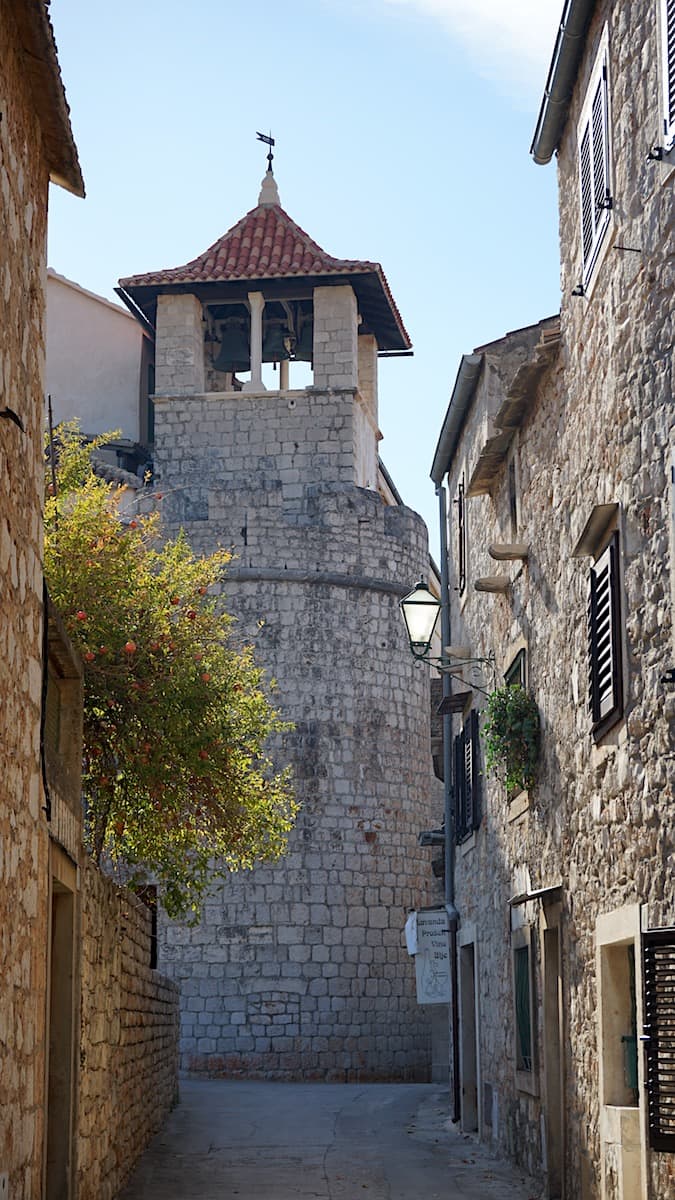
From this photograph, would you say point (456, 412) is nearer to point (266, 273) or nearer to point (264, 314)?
point (266, 273)

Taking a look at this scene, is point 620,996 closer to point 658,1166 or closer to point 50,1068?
point 658,1166

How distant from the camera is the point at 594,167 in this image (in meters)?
9.84

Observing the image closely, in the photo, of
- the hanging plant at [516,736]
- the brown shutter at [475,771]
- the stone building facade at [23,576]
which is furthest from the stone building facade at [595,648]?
the stone building facade at [23,576]

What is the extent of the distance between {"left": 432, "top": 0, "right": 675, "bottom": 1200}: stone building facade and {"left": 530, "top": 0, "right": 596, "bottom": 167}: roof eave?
0.6 inches

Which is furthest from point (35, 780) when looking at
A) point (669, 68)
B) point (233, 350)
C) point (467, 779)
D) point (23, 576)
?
point (233, 350)

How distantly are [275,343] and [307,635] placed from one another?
621 cm

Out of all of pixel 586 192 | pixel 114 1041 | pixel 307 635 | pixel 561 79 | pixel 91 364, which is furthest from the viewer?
pixel 91 364

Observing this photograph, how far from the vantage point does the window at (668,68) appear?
797 centimetres

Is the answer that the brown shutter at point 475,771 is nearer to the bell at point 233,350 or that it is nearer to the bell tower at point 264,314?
the bell tower at point 264,314

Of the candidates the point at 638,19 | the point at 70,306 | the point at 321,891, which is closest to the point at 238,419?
the point at 70,306

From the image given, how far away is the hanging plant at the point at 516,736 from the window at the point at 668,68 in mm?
5018

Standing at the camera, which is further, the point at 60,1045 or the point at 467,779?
the point at 467,779

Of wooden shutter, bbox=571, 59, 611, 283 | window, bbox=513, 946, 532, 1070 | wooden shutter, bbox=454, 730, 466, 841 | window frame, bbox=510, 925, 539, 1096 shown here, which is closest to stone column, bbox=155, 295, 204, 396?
wooden shutter, bbox=454, 730, 466, 841

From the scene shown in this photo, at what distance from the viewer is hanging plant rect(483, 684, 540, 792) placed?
12062 mm
